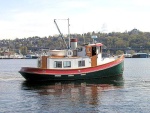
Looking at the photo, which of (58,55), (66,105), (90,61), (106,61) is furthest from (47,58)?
(66,105)

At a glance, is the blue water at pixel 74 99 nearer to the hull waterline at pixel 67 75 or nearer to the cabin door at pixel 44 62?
the hull waterline at pixel 67 75

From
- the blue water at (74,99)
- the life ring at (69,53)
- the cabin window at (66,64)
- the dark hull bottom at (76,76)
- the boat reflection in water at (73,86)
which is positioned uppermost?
the life ring at (69,53)

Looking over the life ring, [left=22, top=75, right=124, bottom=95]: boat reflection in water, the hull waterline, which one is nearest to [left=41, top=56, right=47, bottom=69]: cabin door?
the hull waterline

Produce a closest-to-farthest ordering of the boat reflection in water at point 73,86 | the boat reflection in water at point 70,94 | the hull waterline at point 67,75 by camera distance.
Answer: the boat reflection in water at point 70,94 < the boat reflection in water at point 73,86 < the hull waterline at point 67,75

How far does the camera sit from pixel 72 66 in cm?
4806

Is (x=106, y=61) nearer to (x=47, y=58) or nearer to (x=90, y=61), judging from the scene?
(x=90, y=61)

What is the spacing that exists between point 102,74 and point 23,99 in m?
20.0

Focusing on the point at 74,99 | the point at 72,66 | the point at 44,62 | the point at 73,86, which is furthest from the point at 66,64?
the point at 74,99

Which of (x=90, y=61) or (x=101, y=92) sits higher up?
(x=90, y=61)

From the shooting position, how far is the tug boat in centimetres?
4675

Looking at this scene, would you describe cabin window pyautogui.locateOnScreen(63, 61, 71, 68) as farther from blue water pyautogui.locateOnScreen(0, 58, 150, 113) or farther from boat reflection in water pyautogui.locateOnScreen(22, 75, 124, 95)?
blue water pyautogui.locateOnScreen(0, 58, 150, 113)

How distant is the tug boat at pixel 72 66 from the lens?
46.8m

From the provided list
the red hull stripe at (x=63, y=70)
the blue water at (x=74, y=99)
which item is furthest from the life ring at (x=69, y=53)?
the blue water at (x=74, y=99)

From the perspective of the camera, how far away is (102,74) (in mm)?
50750
